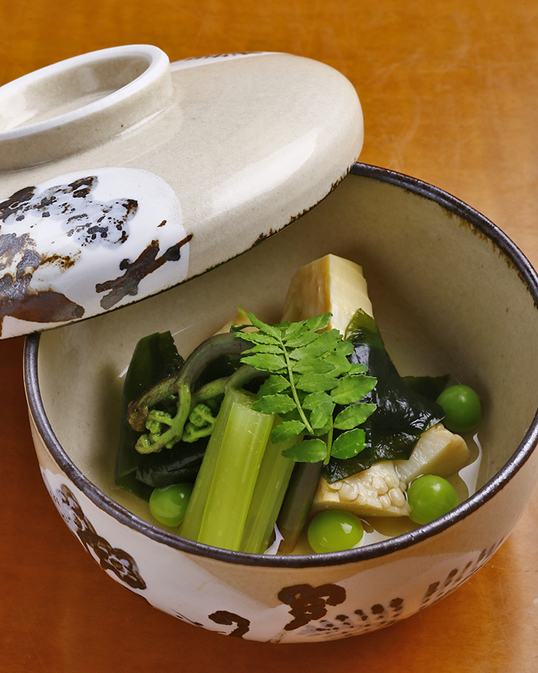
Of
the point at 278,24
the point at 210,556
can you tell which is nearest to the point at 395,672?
the point at 210,556

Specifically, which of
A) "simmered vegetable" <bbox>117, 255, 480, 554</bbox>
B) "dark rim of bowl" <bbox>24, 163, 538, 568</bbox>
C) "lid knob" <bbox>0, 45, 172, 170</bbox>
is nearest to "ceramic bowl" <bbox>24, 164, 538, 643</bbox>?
"dark rim of bowl" <bbox>24, 163, 538, 568</bbox>

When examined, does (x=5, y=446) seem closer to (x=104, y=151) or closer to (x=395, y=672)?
(x=104, y=151)

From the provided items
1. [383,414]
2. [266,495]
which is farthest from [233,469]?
[383,414]

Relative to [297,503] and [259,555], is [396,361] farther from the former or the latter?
[259,555]

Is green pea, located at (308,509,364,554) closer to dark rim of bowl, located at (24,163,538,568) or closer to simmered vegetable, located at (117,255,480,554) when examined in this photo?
simmered vegetable, located at (117,255,480,554)

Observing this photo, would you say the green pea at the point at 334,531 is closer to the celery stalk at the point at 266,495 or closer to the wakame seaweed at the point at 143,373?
the celery stalk at the point at 266,495
